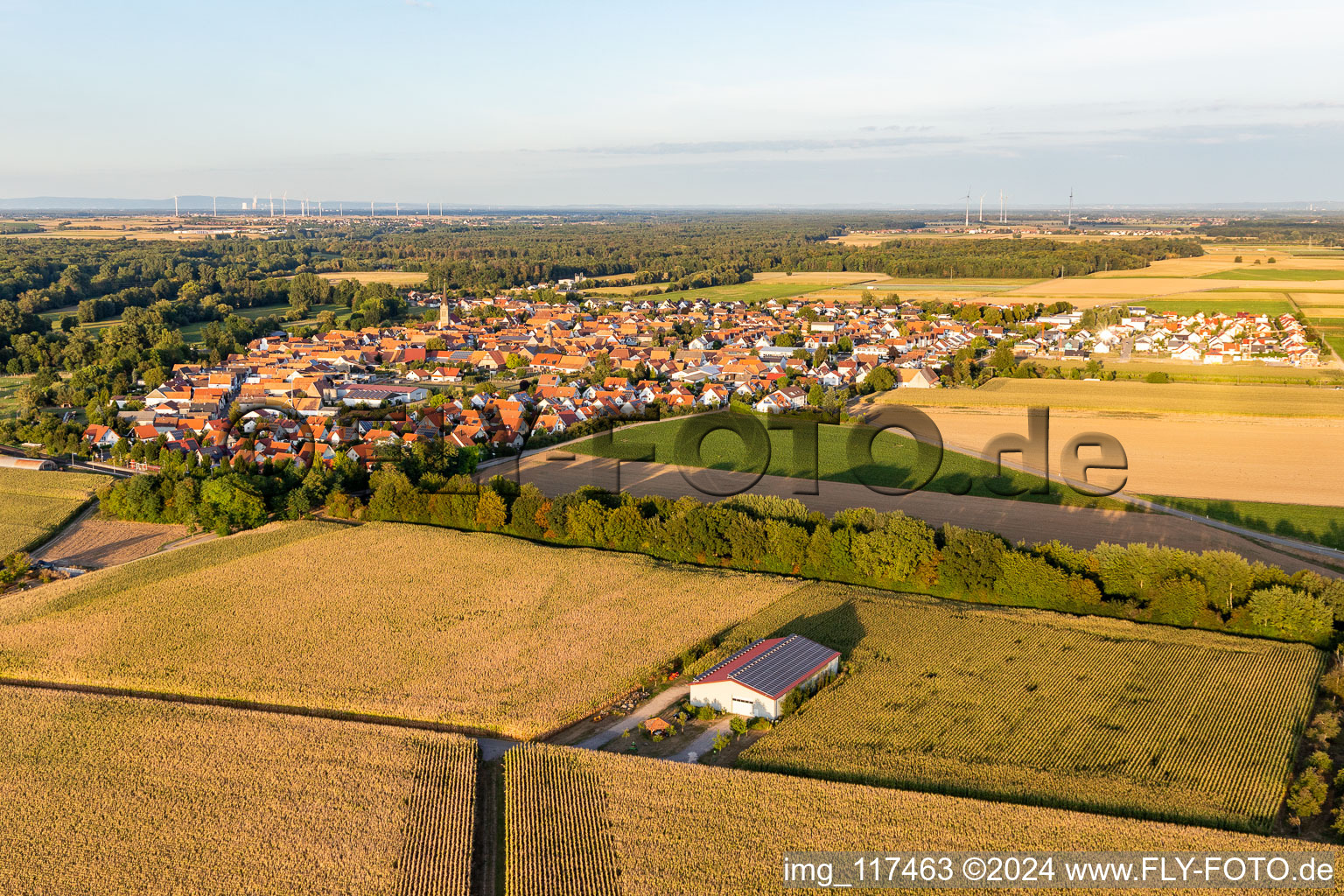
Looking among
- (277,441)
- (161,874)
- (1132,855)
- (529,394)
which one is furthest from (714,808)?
(529,394)

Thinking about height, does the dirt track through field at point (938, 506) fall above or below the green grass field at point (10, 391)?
below

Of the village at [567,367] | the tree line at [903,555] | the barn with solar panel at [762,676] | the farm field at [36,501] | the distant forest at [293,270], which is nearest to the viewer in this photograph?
the barn with solar panel at [762,676]

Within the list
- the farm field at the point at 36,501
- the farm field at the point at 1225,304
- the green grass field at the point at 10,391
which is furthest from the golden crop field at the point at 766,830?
the farm field at the point at 1225,304

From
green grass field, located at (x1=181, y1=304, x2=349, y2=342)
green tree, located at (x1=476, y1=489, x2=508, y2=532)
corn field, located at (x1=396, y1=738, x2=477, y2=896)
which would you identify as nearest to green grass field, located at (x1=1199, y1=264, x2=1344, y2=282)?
green grass field, located at (x1=181, y1=304, x2=349, y2=342)

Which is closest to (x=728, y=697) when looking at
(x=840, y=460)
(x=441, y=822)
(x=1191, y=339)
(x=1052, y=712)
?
(x=441, y=822)

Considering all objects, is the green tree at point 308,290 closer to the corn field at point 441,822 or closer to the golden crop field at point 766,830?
the corn field at point 441,822

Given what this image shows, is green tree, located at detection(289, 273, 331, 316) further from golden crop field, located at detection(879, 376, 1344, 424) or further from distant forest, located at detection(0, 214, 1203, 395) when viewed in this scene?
golden crop field, located at detection(879, 376, 1344, 424)
